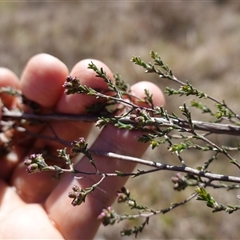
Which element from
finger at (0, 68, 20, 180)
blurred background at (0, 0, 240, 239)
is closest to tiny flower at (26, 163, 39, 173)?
finger at (0, 68, 20, 180)

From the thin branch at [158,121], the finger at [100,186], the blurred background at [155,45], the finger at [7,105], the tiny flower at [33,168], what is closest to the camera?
the tiny flower at [33,168]

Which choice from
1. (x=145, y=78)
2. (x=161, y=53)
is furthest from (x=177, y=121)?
(x=161, y=53)

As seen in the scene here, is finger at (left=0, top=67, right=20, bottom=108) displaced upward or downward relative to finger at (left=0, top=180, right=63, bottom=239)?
upward

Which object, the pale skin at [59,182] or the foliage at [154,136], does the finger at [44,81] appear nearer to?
the pale skin at [59,182]

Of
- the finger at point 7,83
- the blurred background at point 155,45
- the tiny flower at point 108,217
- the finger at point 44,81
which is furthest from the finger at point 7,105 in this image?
the blurred background at point 155,45

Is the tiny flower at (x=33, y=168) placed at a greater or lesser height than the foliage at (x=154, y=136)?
lesser

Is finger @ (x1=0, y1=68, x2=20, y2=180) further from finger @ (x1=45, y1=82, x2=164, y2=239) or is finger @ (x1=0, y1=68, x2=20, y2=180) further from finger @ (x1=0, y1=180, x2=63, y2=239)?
finger @ (x1=45, y1=82, x2=164, y2=239)
